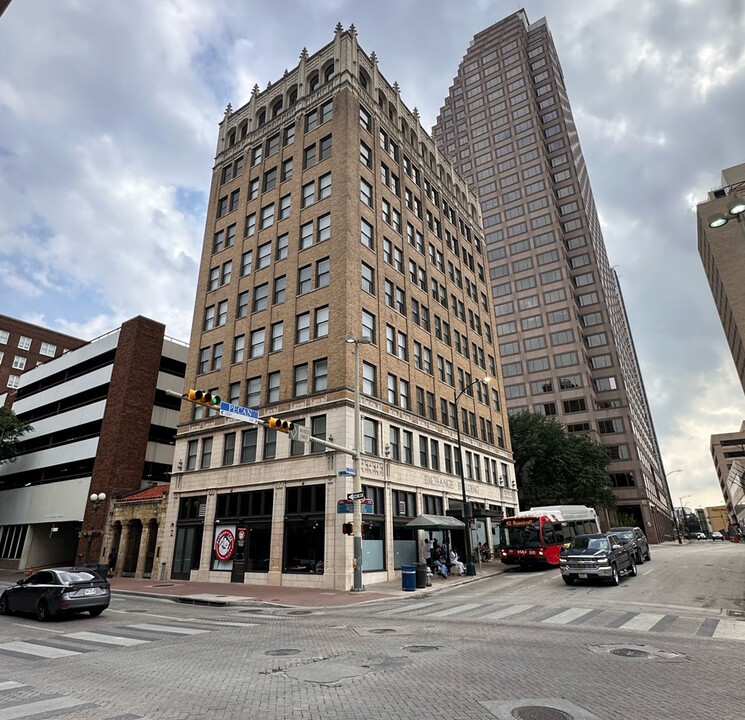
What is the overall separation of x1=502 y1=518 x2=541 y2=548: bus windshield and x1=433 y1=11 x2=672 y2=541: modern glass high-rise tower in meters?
51.9

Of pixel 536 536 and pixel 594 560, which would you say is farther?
pixel 536 536

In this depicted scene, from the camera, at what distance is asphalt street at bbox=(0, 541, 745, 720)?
6.06 metres

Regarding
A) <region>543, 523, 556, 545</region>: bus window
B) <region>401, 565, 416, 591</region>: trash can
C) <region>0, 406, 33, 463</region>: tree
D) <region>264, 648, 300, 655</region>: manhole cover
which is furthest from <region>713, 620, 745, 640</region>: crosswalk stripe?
<region>0, 406, 33, 463</region>: tree

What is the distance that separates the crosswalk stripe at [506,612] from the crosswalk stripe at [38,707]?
33.2 feet

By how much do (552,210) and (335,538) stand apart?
8419cm

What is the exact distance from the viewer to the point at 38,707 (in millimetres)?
6289

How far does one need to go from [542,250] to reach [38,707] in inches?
3711

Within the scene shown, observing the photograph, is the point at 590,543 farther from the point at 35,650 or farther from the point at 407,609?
the point at 35,650

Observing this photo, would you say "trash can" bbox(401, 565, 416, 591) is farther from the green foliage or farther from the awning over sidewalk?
the green foliage

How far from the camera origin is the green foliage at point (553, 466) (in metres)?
53.2

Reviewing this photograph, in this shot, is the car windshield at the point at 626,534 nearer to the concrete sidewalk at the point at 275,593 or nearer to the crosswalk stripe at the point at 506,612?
the concrete sidewalk at the point at 275,593

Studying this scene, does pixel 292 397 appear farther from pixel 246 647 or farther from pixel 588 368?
pixel 588 368

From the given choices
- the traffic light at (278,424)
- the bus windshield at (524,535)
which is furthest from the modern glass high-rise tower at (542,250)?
the traffic light at (278,424)

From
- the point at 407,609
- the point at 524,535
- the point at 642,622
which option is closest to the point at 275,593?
the point at 407,609
